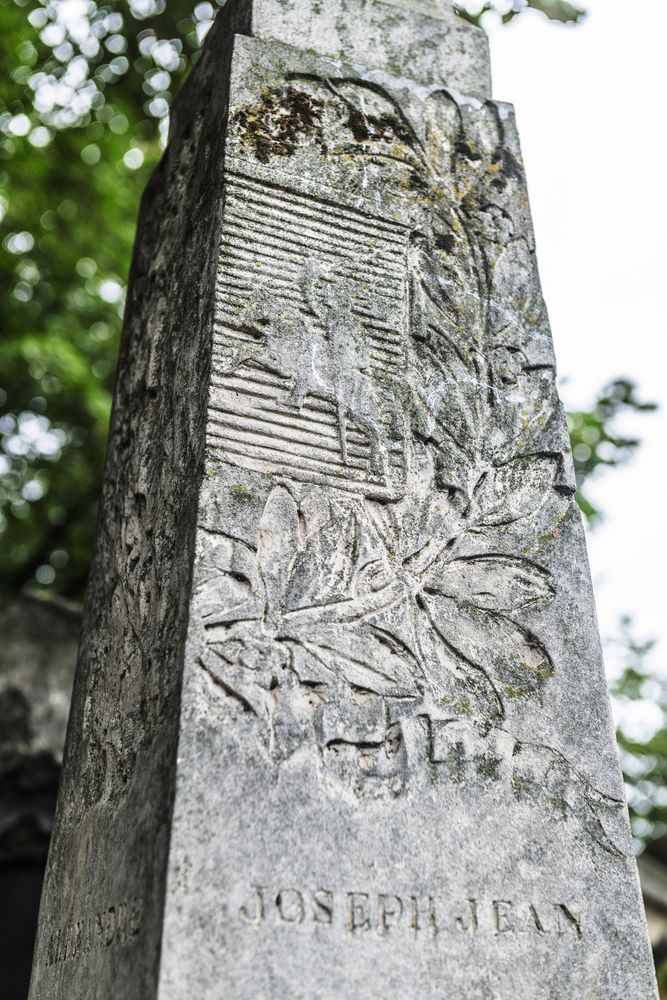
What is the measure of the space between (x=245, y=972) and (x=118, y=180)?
8.74 m

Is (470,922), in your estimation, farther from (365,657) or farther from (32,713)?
(32,713)

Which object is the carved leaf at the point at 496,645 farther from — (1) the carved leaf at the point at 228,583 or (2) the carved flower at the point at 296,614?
(1) the carved leaf at the point at 228,583

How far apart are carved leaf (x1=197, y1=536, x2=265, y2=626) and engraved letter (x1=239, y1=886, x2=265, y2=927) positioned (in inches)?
22.8

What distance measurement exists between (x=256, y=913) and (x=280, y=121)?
2.09 meters

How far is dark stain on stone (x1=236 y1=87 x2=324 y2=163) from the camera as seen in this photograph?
3.07m

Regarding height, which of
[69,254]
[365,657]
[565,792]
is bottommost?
[565,792]

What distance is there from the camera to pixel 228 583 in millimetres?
2516

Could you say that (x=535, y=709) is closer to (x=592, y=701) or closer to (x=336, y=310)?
(x=592, y=701)

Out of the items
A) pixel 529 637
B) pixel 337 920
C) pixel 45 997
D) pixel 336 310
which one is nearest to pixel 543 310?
pixel 336 310

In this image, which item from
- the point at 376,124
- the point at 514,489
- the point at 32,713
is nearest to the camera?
the point at 514,489

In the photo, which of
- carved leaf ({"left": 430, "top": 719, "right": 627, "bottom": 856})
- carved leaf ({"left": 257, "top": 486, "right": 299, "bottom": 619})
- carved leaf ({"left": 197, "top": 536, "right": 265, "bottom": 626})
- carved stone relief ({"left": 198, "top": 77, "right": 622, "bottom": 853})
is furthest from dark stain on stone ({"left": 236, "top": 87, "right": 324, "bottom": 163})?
carved leaf ({"left": 430, "top": 719, "right": 627, "bottom": 856})

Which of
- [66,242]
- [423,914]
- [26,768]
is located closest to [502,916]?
[423,914]

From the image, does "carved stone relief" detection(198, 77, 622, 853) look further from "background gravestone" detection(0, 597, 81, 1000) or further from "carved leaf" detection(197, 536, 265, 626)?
"background gravestone" detection(0, 597, 81, 1000)

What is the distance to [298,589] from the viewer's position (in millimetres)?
2582
